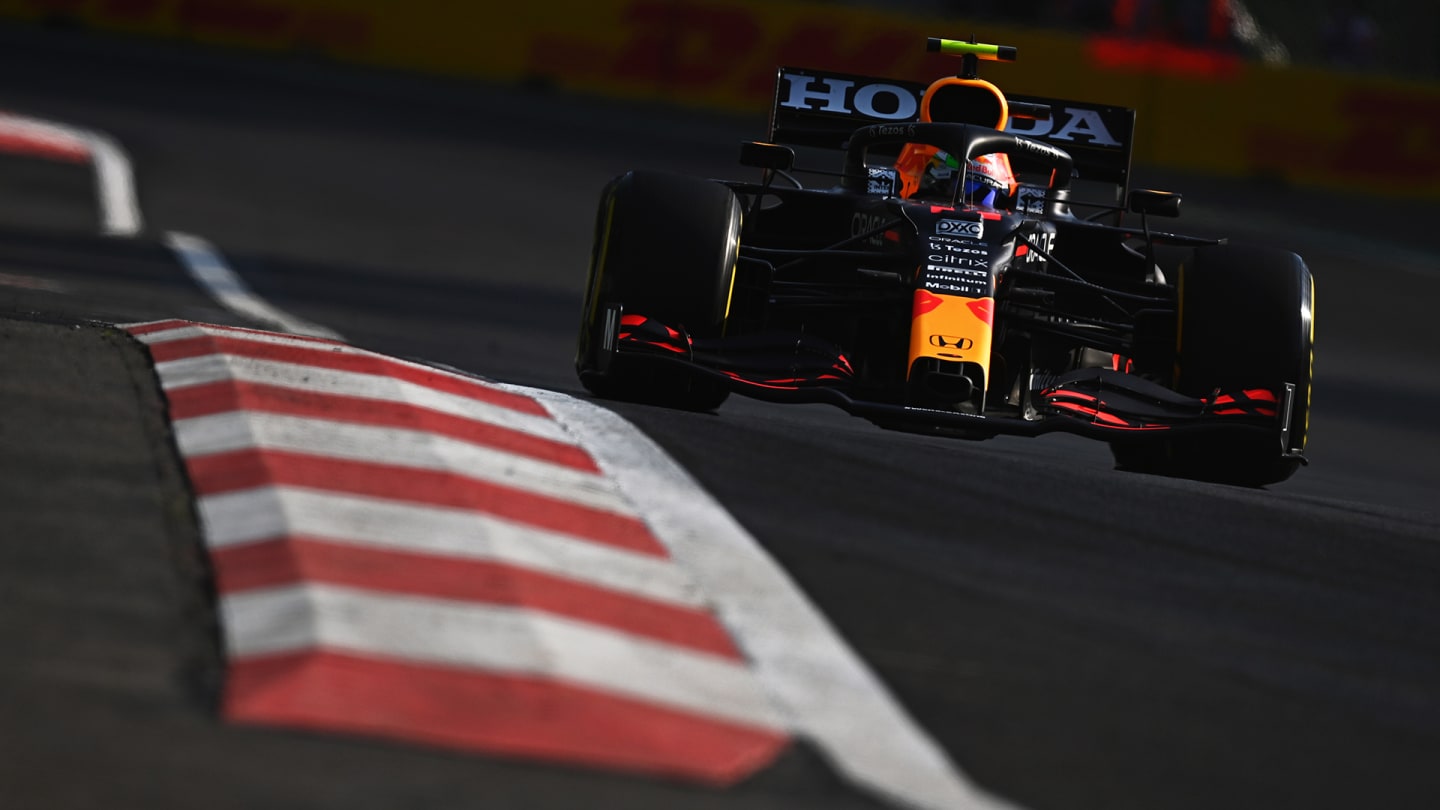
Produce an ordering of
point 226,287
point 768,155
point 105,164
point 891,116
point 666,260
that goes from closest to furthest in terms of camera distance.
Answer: point 666,260, point 768,155, point 891,116, point 226,287, point 105,164

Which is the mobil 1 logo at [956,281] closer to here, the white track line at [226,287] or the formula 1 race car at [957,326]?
the formula 1 race car at [957,326]

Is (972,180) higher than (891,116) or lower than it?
lower

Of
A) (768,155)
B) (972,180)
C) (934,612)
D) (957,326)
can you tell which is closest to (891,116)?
(972,180)

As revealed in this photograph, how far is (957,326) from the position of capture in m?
6.92

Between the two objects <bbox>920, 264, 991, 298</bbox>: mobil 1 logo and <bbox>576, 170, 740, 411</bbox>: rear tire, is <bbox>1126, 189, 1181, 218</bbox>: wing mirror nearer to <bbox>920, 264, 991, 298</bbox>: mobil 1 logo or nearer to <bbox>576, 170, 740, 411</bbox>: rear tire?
<bbox>920, 264, 991, 298</bbox>: mobil 1 logo

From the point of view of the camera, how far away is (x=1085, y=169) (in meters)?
9.19

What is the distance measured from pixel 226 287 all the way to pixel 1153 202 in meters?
5.86

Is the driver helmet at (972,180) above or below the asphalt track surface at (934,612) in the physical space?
above

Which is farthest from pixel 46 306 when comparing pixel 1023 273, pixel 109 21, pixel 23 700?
pixel 109 21

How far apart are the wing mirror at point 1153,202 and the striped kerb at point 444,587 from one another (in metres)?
2.86

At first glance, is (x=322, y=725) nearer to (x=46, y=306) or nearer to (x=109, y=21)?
(x=46, y=306)

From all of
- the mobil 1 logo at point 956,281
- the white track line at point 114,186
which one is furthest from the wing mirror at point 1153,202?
the white track line at point 114,186

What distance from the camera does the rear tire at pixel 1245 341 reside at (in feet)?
23.2

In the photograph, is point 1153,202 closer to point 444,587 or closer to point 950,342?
point 950,342
